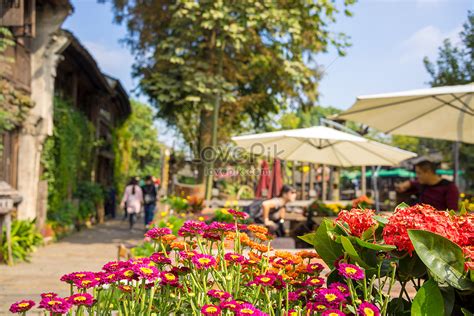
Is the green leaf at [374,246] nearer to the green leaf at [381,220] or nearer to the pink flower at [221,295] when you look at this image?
the green leaf at [381,220]

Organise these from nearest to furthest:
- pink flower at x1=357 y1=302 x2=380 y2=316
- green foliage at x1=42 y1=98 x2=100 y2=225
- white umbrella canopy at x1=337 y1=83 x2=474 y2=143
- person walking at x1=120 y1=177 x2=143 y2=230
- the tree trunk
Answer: pink flower at x1=357 y1=302 x2=380 y2=316, white umbrella canopy at x1=337 y1=83 x2=474 y2=143, green foliage at x1=42 y1=98 x2=100 y2=225, the tree trunk, person walking at x1=120 y1=177 x2=143 y2=230

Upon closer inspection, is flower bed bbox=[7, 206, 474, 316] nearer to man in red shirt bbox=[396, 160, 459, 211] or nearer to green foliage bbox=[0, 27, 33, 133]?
man in red shirt bbox=[396, 160, 459, 211]

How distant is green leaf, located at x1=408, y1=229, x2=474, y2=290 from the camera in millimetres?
1127

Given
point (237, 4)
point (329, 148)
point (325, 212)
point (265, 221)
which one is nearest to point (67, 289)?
point (265, 221)

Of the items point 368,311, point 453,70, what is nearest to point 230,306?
point 368,311

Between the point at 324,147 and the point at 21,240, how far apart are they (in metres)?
5.86

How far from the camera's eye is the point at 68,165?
13.2m

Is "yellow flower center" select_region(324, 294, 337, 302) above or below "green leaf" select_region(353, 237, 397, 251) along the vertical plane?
below

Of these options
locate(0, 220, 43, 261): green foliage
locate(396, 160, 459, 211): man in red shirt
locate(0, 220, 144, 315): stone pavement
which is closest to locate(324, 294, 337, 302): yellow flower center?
locate(0, 220, 144, 315): stone pavement

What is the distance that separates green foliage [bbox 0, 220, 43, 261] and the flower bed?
734cm

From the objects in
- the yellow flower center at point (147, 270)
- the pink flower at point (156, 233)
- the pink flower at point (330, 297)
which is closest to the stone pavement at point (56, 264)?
the pink flower at point (156, 233)

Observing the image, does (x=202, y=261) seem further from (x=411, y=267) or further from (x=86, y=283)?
(x=411, y=267)

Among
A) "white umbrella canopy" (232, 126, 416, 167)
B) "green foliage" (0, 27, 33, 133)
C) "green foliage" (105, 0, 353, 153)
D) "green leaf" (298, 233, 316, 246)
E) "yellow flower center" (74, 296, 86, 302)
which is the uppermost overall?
"green foliage" (105, 0, 353, 153)

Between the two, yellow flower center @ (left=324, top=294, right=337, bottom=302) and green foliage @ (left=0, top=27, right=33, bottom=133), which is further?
green foliage @ (left=0, top=27, right=33, bottom=133)
